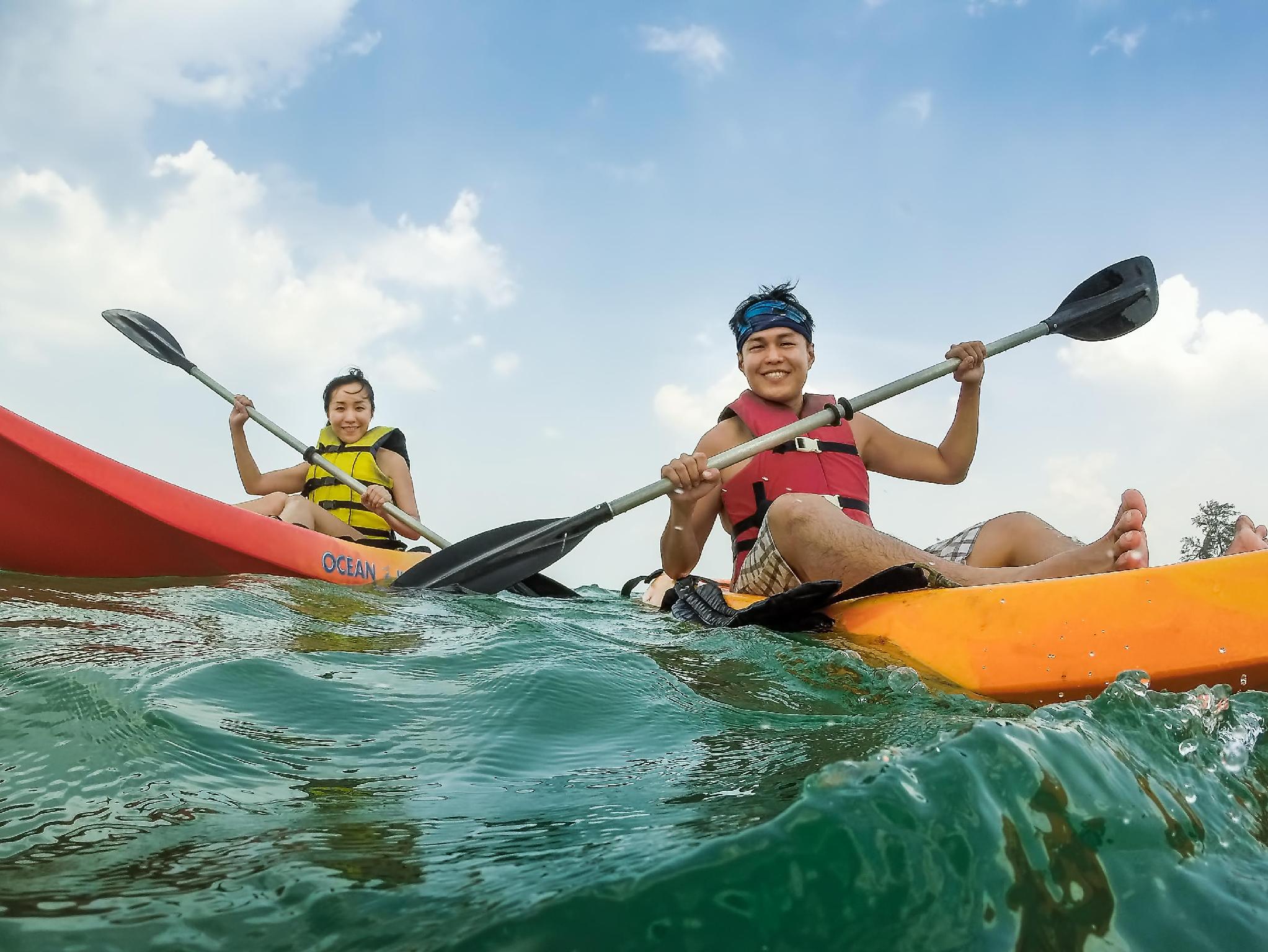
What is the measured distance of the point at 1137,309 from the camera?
168 inches

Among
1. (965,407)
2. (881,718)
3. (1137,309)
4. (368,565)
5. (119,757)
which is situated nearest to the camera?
(119,757)

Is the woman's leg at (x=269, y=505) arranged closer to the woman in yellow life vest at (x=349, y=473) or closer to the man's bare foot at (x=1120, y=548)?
the woman in yellow life vest at (x=349, y=473)

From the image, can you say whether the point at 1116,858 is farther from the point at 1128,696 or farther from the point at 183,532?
the point at 183,532

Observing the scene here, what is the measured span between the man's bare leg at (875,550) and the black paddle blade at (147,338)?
4.94 metres

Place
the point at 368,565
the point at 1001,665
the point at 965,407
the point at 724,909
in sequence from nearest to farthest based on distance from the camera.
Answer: the point at 724,909 → the point at 1001,665 → the point at 965,407 → the point at 368,565

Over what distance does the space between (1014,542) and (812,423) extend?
921 mm

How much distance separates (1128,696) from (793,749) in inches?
23.0

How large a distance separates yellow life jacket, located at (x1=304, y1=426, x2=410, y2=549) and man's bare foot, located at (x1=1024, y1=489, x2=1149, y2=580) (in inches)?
169

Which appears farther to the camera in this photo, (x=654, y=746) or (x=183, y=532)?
(x=183, y=532)

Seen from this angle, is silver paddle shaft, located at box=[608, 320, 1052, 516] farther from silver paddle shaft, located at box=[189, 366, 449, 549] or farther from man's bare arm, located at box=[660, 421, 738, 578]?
silver paddle shaft, located at box=[189, 366, 449, 549]

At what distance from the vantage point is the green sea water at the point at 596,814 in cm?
70

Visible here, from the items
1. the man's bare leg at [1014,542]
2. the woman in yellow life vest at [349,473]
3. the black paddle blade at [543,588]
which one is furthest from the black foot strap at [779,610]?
the woman in yellow life vest at [349,473]

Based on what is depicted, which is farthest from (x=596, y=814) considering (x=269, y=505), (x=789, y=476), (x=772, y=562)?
(x=269, y=505)

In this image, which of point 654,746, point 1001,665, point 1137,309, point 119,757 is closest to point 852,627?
point 1001,665
